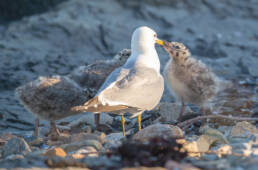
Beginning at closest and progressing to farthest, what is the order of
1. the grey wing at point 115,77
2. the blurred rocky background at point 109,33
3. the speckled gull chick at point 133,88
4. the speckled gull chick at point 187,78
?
the speckled gull chick at point 133,88, the grey wing at point 115,77, the speckled gull chick at point 187,78, the blurred rocky background at point 109,33

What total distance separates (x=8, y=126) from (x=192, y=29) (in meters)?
7.28

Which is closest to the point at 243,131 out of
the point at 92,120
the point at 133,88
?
the point at 133,88

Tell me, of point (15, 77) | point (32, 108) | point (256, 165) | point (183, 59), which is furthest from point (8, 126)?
point (256, 165)

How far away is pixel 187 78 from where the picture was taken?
288 inches

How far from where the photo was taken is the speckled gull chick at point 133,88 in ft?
17.3

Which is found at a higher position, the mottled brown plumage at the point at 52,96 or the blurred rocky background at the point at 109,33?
the blurred rocky background at the point at 109,33

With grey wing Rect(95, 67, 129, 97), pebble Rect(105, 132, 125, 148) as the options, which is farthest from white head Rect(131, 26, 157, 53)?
pebble Rect(105, 132, 125, 148)

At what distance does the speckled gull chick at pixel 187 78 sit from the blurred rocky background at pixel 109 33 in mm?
1817

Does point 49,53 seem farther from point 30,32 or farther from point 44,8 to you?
point 44,8

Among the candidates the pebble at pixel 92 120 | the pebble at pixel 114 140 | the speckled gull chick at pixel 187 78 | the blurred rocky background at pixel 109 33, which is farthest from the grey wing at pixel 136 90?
the blurred rocky background at pixel 109 33

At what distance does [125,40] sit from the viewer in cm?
1285

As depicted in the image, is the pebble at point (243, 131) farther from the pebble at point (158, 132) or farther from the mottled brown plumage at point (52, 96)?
the mottled brown plumage at point (52, 96)

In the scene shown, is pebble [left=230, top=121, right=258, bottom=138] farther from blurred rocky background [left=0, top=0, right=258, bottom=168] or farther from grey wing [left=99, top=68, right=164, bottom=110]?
blurred rocky background [left=0, top=0, right=258, bottom=168]

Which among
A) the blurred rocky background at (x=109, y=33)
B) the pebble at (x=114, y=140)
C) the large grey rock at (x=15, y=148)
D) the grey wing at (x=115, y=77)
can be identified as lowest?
the large grey rock at (x=15, y=148)
